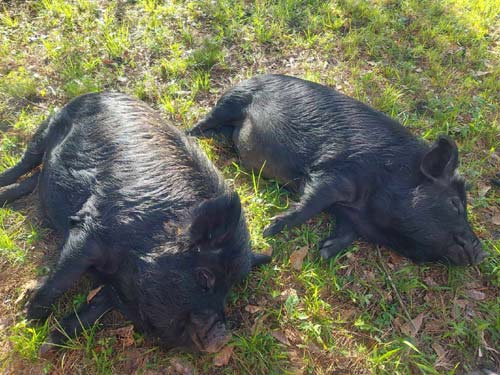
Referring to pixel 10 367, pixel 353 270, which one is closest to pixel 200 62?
pixel 353 270

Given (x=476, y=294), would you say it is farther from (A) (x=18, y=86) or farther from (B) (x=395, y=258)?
(A) (x=18, y=86)

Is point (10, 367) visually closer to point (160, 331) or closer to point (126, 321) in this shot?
point (126, 321)

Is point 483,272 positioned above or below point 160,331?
below

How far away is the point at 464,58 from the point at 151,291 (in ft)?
17.6

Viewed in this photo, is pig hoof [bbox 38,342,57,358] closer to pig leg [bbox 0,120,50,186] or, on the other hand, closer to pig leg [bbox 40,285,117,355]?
pig leg [bbox 40,285,117,355]

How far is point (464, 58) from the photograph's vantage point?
5.88 meters

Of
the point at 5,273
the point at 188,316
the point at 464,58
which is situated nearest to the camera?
the point at 188,316

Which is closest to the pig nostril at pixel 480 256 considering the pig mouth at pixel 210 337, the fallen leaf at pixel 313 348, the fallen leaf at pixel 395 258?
the fallen leaf at pixel 395 258

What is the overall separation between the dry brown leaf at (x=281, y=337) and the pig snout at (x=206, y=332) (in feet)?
2.47

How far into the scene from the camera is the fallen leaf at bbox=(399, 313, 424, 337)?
3441 millimetres

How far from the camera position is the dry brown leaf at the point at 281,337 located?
128 inches

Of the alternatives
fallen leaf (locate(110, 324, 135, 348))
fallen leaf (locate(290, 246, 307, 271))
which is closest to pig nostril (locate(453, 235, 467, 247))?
fallen leaf (locate(290, 246, 307, 271))

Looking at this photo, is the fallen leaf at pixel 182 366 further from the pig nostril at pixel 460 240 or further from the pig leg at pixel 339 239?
the pig nostril at pixel 460 240

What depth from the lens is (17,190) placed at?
387 cm
